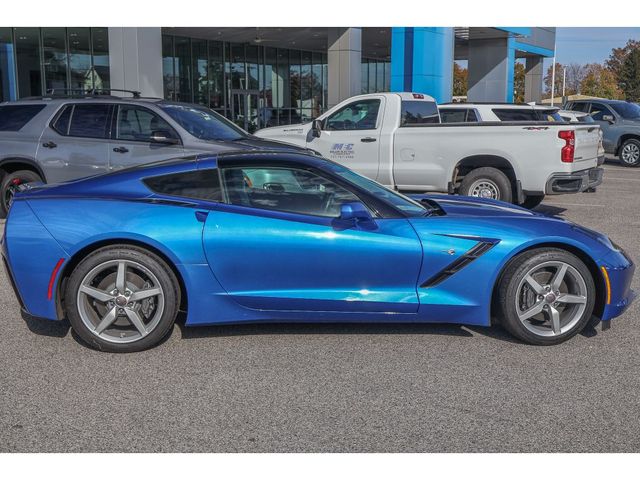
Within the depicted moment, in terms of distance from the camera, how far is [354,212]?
4.99 m

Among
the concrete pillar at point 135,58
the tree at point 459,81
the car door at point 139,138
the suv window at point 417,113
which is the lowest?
the car door at point 139,138

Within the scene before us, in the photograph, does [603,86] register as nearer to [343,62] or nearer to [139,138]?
[343,62]

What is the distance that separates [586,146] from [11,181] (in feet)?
27.3

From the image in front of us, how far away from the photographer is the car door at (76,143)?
1030 centimetres

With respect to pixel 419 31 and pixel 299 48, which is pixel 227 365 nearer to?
pixel 419 31

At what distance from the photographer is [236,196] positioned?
521cm

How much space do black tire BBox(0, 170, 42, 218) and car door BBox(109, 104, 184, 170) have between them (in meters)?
1.28

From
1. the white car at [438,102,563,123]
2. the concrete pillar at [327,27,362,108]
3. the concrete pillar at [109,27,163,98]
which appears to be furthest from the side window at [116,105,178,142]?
the concrete pillar at [327,27,362,108]

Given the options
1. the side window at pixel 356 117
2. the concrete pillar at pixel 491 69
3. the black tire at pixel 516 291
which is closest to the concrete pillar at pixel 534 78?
the concrete pillar at pixel 491 69

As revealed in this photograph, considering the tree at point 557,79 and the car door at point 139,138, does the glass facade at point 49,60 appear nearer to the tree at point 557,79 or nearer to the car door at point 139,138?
the car door at point 139,138

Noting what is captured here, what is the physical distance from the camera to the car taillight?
10445mm

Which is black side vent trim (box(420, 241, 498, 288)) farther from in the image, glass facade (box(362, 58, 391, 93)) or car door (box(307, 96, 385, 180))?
glass facade (box(362, 58, 391, 93))

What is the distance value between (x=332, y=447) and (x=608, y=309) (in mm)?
2529

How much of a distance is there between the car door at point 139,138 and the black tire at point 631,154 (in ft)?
54.6
